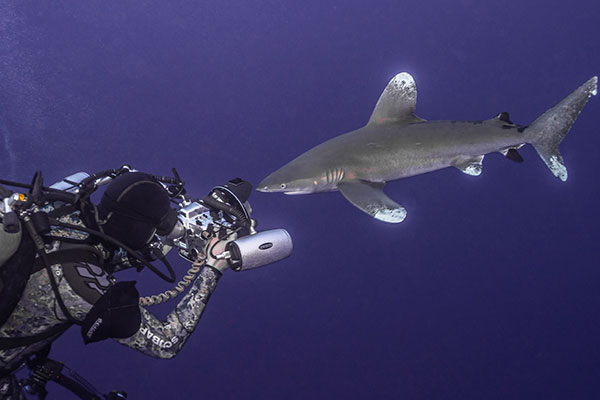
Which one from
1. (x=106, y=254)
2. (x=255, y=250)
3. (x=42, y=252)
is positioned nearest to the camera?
(x=42, y=252)

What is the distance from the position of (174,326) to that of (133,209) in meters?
0.69

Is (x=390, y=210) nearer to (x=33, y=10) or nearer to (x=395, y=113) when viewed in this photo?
(x=395, y=113)

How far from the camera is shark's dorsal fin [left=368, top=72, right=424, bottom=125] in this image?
3.50 metres

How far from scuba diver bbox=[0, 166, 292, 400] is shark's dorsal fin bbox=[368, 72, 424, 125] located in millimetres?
1702

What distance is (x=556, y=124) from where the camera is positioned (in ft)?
11.9

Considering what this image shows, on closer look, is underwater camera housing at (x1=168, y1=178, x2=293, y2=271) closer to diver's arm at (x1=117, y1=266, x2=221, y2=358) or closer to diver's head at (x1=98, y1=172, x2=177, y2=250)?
diver's arm at (x1=117, y1=266, x2=221, y2=358)

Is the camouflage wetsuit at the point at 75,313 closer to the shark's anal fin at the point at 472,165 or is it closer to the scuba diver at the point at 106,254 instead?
the scuba diver at the point at 106,254

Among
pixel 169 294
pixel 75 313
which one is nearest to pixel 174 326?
pixel 169 294

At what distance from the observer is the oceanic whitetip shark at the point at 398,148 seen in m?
3.34

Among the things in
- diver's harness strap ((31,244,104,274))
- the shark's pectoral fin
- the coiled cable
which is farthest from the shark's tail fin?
diver's harness strap ((31,244,104,274))

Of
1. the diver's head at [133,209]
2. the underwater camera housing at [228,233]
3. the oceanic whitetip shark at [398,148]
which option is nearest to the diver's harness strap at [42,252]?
the diver's head at [133,209]

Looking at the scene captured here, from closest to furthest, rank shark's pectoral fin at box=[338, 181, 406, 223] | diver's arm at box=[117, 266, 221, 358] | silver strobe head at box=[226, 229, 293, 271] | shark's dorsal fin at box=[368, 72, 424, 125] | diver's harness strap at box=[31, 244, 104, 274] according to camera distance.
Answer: diver's harness strap at box=[31, 244, 104, 274]
diver's arm at box=[117, 266, 221, 358]
silver strobe head at box=[226, 229, 293, 271]
shark's pectoral fin at box=[338, 181, 406, 223]
shark's dorsal fin at box=[368, 72, 424, 125]

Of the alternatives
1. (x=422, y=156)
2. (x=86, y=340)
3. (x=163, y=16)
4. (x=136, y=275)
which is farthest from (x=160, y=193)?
(x=163, y=16)

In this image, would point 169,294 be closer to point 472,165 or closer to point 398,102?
point 398,102
